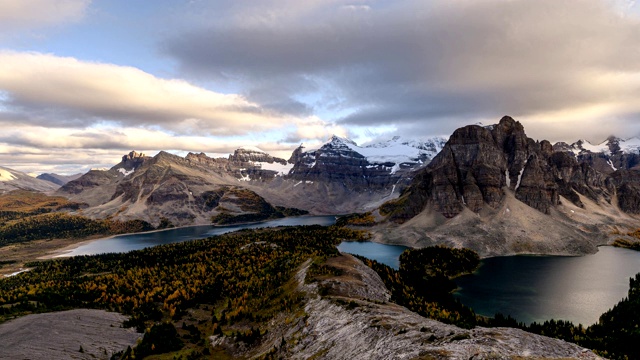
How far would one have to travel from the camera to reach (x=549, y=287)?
455 feet

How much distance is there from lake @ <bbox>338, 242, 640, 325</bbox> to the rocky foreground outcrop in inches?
2523

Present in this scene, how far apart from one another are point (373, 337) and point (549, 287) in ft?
425

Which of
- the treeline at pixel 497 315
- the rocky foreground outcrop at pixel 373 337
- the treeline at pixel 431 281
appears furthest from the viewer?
the treeline at pixel 431 281

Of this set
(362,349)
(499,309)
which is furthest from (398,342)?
(499,309)

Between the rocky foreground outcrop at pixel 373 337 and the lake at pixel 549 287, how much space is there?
64086 mm

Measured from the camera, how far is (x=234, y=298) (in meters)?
100

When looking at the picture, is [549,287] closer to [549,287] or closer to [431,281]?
[549,287]

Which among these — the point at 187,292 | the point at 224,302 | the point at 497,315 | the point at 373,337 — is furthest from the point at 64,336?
the point at 497,315

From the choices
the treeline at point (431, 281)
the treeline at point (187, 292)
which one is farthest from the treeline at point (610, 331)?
the treeline at point (187, 292)

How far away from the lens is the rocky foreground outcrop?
33.0m

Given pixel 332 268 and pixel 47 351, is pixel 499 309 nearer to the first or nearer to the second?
pixel 332 268

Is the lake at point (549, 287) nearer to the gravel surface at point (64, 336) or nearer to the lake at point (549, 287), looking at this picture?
the lake at point (549, 287)

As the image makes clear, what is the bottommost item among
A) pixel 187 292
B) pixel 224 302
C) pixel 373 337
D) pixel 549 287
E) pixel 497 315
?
pixel 549 287

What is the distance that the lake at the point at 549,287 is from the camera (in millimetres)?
112125
